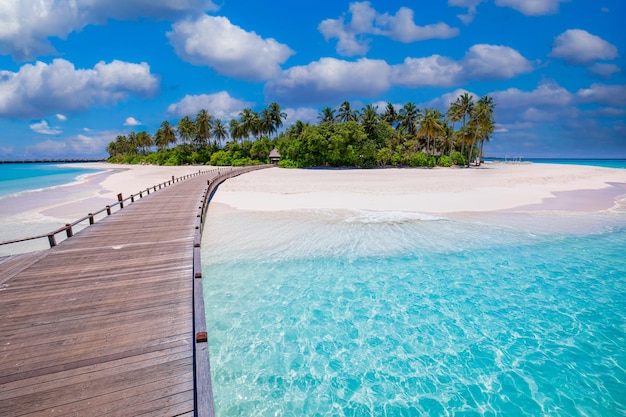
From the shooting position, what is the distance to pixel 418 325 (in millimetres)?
7699

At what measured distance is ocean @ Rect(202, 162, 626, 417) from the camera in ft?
18.3

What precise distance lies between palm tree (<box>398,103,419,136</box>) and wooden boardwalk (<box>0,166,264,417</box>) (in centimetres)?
8071

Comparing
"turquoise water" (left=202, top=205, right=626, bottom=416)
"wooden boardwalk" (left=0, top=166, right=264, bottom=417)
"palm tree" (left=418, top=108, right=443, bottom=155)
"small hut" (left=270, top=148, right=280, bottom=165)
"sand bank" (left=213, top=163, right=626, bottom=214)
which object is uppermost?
"palm tree" (left=418, top=108, right=443, bottom=155)

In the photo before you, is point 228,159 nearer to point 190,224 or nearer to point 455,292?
point 190,224

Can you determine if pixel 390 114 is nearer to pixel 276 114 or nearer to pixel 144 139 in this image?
pixel 276 114

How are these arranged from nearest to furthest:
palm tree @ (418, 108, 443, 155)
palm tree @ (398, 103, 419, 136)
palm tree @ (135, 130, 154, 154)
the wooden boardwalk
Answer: the wooden boardwalk
palm tree @ (418, 108, 443, 155)
palm tree @ (398, 103, 419, 136)
palm tree @ (135, 130, 154, 154)

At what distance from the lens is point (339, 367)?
20.7 feet

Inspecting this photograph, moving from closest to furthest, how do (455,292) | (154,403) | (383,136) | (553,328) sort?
1. (154,403)
2. (553,328)
3. (455,292)
4. (383,136)

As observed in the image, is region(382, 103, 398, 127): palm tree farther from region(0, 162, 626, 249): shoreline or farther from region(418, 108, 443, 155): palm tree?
region(0, 162, 626, 249): shoreline

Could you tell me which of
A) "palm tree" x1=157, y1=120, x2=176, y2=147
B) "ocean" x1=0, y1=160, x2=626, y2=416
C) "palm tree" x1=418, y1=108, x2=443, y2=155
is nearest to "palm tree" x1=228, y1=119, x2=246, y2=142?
"palm tree" x1=157, y1=120, x2=176, y2=147

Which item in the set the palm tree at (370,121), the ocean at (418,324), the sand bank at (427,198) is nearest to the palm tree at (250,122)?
the palm tree at (370,121)

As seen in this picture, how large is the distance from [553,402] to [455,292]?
158 inches

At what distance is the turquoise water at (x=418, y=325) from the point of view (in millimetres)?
5570

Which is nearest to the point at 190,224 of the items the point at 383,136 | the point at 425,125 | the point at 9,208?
the point at 9,208
